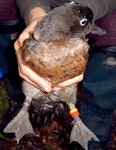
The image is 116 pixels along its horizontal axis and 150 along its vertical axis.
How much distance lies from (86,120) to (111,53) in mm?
808

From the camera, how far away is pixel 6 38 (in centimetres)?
351

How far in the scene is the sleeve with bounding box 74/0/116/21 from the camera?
2.89 metres

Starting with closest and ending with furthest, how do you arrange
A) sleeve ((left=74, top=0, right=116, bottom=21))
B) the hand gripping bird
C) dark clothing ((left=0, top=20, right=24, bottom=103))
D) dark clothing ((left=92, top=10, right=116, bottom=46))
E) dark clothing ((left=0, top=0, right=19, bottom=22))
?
the hand gripping bird < sleeve ((left=74, top=0, right=116, bottom=21)) < dark clothing ((left=92, top=10, right=116, bottom=46)) < dark clothing ((left=0, top=0, right=19, bottom=22)) < dark clothing ((left=0, top=20, right=24, bottom=103))

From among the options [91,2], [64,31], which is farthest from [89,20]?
[91,2]

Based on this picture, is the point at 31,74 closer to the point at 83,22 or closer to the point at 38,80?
the point at 38,80

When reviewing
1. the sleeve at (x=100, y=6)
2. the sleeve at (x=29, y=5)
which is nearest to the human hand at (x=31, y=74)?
the sleeve at (x=29, y=5)

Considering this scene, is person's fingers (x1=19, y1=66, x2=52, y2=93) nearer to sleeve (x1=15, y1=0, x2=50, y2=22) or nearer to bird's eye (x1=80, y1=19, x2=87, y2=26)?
bird's eye (x1=80, y1=19, x2=87, y2=26)

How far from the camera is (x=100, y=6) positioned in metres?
2.94

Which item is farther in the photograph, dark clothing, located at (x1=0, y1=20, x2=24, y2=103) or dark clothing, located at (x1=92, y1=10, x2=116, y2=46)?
dark clothing, located at (x1=0, y1=20, x2=24, y2=103)

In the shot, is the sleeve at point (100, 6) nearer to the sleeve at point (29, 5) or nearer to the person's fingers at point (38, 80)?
the sleeve at point (29, 5)

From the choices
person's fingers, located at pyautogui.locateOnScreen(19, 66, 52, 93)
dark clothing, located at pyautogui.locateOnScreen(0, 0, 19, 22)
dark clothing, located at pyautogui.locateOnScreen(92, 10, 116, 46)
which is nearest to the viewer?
person's fingers, located at pyautogui.locateOnScreen(19, 66, 52, 93)

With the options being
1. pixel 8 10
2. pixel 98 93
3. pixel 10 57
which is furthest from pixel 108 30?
pixel 10 57

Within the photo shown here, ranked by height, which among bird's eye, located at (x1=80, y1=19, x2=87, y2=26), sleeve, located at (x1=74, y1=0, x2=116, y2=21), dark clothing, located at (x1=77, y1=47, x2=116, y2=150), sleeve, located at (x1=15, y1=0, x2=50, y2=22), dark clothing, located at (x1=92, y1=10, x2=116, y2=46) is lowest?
dark clothing, located at (x1=77, y1=47, x2=116, y2=150)

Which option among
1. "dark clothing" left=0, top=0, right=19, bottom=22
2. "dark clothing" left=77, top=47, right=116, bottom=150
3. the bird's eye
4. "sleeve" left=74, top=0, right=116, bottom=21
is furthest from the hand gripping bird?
"dark clothing" left=0, top=0, right=19, bottom=22
